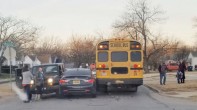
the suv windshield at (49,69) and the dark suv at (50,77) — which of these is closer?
the dark suv at (50,77)

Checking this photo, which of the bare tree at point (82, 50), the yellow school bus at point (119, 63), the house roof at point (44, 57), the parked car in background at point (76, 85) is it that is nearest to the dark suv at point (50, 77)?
the parked car in background at point (76, 85)

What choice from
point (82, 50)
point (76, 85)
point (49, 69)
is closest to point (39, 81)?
point (49, 69)

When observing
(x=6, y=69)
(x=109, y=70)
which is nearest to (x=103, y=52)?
(x=109, y=70)

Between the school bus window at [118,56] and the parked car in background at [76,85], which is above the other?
the school bus window at [118,56]

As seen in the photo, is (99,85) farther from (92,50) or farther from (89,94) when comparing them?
(92,50)

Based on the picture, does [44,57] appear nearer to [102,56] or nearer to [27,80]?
[102,56]

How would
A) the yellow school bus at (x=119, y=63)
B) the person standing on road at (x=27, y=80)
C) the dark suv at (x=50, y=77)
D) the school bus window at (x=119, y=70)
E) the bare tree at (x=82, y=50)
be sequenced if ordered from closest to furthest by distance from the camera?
the person standing on road at (x=27, y=80) → the dark suv at (x=50, y=77) → the yellow school bus at (x=119, y=63) → the school bus window at (x=119, y=70) → the bare tree at (x=82, y=50)

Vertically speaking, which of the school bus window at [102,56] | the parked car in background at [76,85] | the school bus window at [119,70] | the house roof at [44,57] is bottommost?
the parked car in background at [76,85]

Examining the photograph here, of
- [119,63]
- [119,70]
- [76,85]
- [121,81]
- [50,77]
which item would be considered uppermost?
[119,63]

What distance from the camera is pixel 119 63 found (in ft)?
79.0

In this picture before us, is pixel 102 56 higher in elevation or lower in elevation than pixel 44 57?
lower

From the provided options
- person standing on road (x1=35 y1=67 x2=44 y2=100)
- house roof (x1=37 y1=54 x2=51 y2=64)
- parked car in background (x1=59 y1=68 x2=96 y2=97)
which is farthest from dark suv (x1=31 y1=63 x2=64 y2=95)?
house roof (x1=37 y1=54 x2=51 y2=64)

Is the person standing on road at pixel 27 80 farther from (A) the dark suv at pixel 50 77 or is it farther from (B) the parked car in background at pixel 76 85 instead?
(B) the parked car in background at pixel 76 85

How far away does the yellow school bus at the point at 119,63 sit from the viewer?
2383 cm
